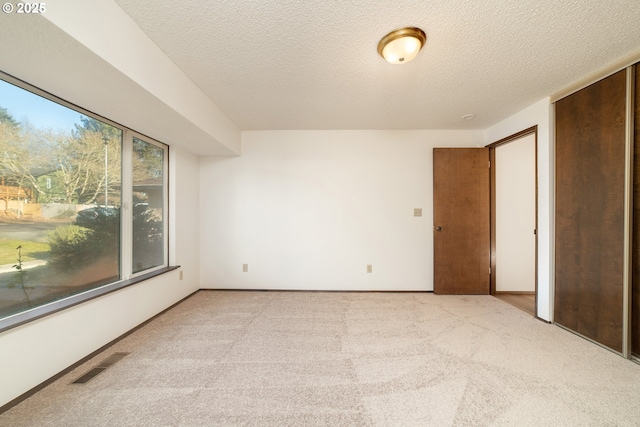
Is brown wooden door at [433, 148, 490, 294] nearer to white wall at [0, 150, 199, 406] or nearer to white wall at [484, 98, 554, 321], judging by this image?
white wall at [484, 98, 554, 321]

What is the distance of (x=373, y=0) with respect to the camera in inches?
52.3

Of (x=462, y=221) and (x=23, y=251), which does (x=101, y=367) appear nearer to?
(x=23, y=251)

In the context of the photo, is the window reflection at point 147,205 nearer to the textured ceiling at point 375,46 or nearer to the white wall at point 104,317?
the white wall at point 104,317

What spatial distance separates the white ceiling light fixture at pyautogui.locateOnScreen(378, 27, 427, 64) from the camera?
5.01 feet

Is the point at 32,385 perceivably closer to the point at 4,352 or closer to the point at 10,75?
the point at 4,352

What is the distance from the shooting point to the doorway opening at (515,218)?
3385 millimetres

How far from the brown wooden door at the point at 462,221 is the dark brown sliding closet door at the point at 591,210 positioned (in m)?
0.95

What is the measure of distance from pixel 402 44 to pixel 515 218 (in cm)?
324

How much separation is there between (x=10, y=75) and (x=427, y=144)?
4.14 meters

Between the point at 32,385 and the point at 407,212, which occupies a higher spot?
the point at 407,212

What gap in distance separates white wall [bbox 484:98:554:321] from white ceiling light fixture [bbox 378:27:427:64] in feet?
6.39

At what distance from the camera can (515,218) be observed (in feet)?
11.2

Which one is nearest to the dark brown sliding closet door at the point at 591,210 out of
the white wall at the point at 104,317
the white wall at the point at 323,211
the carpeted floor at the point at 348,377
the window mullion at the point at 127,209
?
the carpeted floor at the point at 348,377

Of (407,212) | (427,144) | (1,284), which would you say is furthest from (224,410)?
(427,144)
